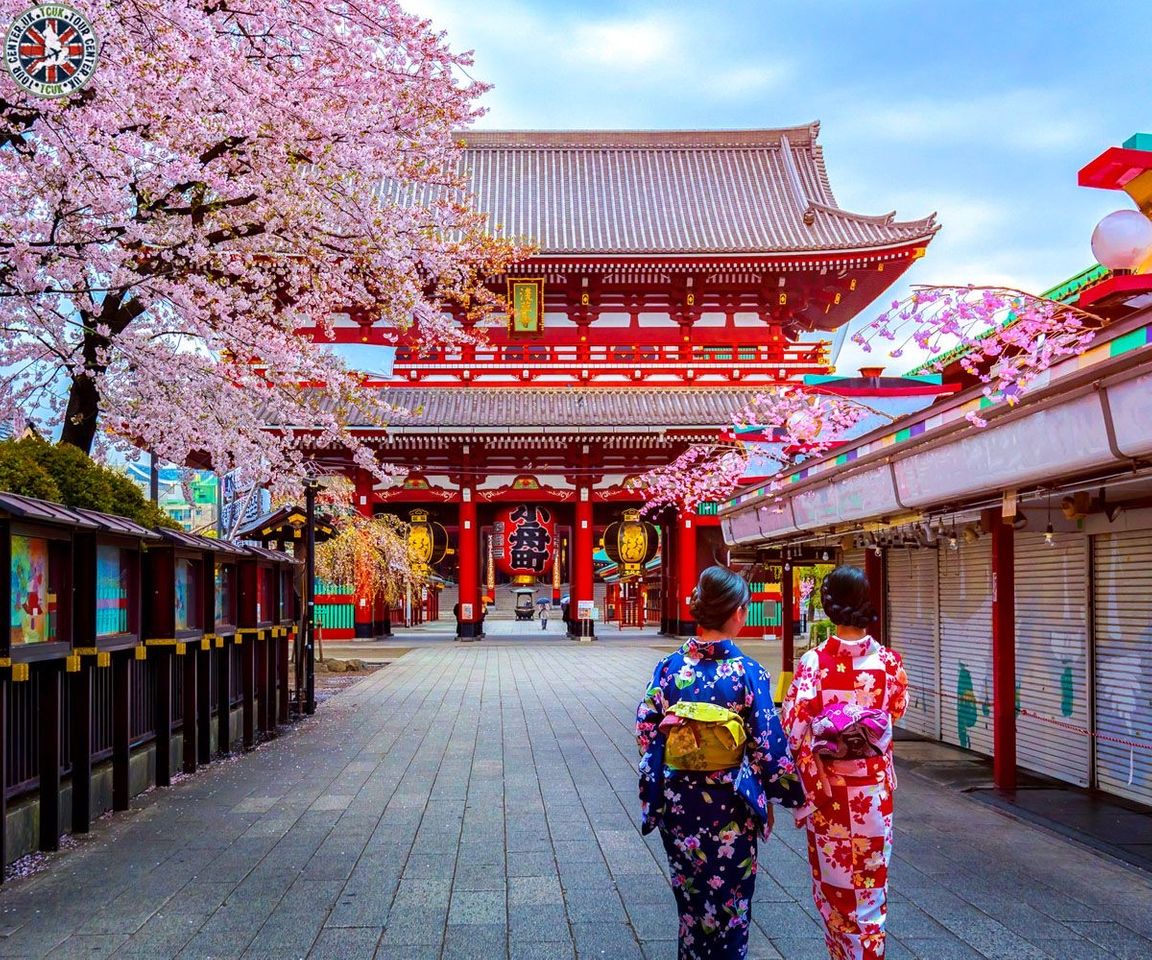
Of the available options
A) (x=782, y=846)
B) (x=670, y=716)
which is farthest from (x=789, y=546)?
(x=670, y=716)

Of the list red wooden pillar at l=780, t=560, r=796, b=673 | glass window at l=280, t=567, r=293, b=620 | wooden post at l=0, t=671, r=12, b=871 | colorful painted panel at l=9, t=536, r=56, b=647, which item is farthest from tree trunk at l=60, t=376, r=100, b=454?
red wooden pillar at l=780, t=560, r=796, b=673

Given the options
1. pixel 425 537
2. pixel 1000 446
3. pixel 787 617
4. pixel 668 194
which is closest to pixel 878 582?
pixel 787 617

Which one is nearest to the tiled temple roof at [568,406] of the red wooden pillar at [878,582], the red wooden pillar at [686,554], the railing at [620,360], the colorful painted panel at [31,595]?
the railing at [620,360]

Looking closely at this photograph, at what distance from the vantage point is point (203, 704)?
383 inches

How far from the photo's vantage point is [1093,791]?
8141 millimetres

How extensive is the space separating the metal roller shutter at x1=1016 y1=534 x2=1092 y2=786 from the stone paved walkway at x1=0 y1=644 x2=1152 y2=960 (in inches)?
42.6

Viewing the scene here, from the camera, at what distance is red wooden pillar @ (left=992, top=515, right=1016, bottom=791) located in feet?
27.3

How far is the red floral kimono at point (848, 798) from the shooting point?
4102mm

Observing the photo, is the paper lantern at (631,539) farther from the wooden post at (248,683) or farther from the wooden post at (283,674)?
the wooden post at (248,683)

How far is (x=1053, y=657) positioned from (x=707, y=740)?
19.8 ft

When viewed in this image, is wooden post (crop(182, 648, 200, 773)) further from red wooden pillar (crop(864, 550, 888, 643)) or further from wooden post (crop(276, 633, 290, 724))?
red wooden pillar (crop(864, 550, 888, 643))

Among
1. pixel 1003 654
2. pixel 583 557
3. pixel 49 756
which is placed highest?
pixel 583 557

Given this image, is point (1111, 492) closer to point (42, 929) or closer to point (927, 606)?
point (927, 606)

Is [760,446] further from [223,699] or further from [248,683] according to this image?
[223,699]
